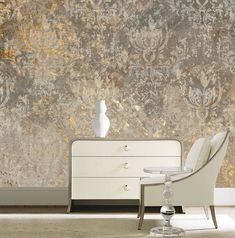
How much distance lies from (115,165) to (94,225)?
107 cm

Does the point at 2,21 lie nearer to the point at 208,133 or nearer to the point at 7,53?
the point at 7,53

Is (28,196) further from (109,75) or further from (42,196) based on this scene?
(109,75)

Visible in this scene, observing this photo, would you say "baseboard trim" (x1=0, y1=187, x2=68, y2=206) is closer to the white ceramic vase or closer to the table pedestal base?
the white ceramic vase

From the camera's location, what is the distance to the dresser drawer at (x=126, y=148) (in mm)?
5973

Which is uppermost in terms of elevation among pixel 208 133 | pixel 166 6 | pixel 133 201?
pixel 166 6

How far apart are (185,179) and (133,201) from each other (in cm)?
157

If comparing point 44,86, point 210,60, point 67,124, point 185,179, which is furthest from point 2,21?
point 185,179

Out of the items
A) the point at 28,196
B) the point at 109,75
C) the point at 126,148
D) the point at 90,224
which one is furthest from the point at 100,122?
the point at 90,224

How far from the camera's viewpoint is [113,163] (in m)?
5.98

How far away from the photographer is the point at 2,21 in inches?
259

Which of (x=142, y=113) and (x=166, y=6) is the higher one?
(x=166, y=6)

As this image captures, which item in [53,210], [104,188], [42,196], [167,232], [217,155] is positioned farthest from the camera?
[42,196]

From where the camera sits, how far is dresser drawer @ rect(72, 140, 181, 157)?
5.97 m

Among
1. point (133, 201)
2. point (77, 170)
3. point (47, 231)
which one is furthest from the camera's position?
point (133, 201)
